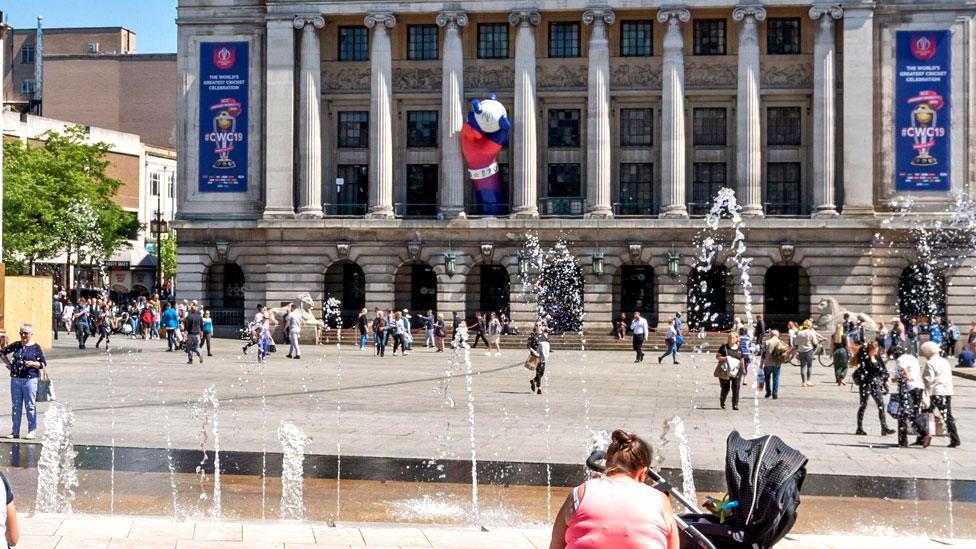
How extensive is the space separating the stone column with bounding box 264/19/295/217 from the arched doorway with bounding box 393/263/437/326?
19.9ft

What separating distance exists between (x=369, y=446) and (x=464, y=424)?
4007mm

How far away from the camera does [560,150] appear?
66125 millimetres

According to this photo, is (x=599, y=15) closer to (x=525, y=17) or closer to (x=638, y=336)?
(x=525, y=17)

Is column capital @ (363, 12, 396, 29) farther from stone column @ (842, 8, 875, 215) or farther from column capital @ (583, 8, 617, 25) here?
stone column @ (842, 8, 875, 215)

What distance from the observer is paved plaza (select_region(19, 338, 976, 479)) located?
21.7m

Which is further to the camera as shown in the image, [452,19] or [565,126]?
→ [565,126]

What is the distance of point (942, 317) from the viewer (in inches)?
2435

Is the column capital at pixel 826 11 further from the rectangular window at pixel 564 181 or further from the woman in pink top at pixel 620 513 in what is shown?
the woman in pink top at pixel 620 513

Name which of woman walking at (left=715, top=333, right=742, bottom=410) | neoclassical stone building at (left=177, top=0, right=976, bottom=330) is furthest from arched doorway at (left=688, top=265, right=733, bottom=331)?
woman walking at (left=715, top=333, right=742, bottom=410)

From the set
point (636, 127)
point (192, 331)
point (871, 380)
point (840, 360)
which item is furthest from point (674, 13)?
point (871, 380)

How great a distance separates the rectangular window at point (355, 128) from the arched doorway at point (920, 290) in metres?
25.8

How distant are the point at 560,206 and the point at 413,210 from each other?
Result: 7222 mm

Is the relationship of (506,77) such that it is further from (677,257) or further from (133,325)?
(133,325)

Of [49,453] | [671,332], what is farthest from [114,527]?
[671,332]
